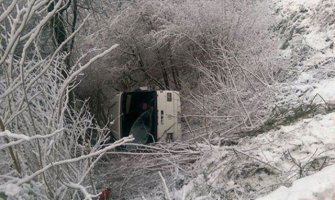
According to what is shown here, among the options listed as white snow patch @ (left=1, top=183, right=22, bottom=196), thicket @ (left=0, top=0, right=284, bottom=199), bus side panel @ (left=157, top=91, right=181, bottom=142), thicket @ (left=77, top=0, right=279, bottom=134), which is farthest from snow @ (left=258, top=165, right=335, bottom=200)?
thicket @ (left=77, top=0, right=279, bottom=134)

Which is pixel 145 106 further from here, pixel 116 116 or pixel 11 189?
pixel 11 189

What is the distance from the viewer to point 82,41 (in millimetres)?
13289

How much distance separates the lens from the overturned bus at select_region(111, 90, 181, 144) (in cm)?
1142

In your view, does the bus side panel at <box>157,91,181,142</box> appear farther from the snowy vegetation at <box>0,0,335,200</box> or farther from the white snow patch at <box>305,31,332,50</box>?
the white snow patch at <box>305,31,332,50</box>

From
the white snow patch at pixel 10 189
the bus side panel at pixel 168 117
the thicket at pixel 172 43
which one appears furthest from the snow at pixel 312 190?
the thicket at pixel 172 43

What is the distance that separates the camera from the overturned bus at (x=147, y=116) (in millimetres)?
11422

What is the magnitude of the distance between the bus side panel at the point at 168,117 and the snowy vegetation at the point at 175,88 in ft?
1.15

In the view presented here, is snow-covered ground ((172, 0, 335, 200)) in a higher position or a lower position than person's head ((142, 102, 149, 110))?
higher

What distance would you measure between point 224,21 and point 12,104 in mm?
11007

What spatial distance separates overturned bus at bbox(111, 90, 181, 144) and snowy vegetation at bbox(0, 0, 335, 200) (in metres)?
0.49

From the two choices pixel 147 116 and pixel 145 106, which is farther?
pixel 145 106

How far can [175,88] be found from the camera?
15367 mm

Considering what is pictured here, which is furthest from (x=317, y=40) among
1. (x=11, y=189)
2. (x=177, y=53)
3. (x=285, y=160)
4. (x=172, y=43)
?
(x=11, y=189)

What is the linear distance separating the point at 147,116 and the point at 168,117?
706 millimetres
